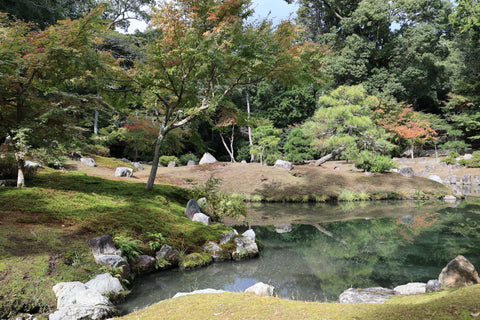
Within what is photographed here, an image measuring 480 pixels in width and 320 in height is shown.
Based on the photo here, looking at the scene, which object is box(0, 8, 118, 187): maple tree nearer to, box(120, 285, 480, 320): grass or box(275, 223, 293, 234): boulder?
box(120, 285, 480, 320): grass

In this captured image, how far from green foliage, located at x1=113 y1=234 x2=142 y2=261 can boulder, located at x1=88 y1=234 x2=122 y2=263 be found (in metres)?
0.15

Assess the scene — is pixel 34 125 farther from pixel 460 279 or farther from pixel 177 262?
pixel 460 279

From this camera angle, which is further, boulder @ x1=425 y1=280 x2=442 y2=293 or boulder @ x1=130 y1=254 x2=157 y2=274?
boulder @ x1=130 y1=254 x2=157 y2=274

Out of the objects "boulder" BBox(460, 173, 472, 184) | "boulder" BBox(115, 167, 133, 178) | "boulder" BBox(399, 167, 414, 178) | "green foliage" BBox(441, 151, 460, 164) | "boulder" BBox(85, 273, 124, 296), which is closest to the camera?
"boulder" BBox(85, 273, 124, 296)

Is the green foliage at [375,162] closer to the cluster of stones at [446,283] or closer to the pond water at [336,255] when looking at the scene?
the pond water at [336,255]

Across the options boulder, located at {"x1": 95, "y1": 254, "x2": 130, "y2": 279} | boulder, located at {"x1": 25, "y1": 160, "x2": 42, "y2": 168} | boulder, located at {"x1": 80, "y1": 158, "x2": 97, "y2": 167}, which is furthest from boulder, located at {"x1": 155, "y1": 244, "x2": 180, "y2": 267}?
boulder, located at {"x1": 80, "y1": 158, "x2": 97, "y2": 167}

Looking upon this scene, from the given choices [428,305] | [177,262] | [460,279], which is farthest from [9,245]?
[460,279]

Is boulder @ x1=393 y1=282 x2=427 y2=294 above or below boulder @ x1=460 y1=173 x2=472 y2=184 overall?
below

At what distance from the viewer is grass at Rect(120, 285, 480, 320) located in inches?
63.7

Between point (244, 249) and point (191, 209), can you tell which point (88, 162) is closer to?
point (191, 209)

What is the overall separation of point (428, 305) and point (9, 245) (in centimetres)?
454

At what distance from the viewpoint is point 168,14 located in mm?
6445

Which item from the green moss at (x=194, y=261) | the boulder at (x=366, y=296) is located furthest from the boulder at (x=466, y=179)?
the green moss at (x=194, y=261)

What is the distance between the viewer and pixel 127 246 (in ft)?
14.5
